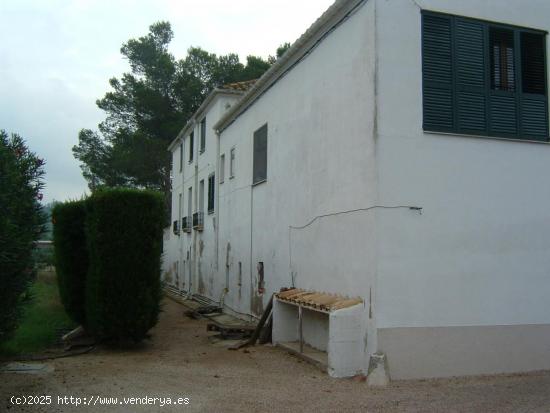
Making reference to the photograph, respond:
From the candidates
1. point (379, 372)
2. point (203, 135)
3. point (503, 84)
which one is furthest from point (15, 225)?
point (203, 135)

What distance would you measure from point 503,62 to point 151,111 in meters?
28.1

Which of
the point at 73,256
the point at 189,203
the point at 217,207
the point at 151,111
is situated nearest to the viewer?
the point at 73,256

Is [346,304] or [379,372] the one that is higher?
[346,304]

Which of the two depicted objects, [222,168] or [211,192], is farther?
[211,192]

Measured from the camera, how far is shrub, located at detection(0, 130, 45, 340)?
693 centimetres

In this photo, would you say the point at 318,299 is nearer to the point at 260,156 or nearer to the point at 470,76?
the point at 470,76

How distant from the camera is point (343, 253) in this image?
32.0 feet

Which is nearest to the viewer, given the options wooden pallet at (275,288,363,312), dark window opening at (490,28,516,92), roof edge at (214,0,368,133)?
wooden pallet at (275,288,363,312)

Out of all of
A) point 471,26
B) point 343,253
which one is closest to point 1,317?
point 343,253

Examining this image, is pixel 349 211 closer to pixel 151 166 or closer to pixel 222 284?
pixel 222 284

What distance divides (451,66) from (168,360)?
7104mm

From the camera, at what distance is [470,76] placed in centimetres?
941

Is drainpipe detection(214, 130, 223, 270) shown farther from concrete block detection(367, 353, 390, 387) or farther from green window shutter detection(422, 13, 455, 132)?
concrete block detection(367, 353, 390, 387)

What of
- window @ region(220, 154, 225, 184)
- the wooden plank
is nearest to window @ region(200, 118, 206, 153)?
window @ region(220, 154, 225, 184)
